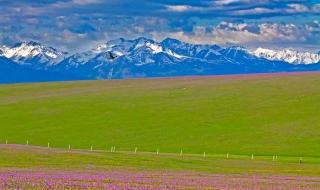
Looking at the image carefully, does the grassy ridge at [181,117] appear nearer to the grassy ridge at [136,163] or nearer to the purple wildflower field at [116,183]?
the grassy ridge at [136,163]

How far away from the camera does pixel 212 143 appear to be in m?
109

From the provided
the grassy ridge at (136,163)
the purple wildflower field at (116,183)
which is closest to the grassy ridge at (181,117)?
the grassy ridge at (136,163)

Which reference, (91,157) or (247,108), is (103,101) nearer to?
(247,108)

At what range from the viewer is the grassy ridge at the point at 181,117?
360 ft

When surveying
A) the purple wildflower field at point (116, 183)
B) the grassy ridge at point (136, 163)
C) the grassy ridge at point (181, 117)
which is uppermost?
the grassy ridge at point (181, 117)

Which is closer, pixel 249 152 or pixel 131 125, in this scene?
pixel 249 152

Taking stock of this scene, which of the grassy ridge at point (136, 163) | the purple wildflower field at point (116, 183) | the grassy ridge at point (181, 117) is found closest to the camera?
the purple wildflower field at point (116, 183)

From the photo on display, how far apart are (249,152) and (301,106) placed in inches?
1400

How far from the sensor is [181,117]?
132 m

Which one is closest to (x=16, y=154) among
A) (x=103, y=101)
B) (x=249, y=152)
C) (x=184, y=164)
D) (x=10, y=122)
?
(x=184, y=164)

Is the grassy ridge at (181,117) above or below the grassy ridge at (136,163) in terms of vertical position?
above

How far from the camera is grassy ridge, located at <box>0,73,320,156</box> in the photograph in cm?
10975

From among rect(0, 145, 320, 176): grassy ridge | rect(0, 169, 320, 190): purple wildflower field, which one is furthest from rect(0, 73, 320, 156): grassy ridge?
rect(0, 169, 320, 190): purple wildflower field

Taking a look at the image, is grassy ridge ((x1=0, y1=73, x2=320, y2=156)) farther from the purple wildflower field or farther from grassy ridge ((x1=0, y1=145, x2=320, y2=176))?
the purple wildflower field
